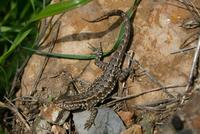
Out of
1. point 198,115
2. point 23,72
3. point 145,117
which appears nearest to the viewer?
point 198,115

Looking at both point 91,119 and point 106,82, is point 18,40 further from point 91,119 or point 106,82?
point 91,119

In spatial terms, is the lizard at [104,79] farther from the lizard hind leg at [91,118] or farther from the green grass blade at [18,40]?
the green grass blade at [18,40]

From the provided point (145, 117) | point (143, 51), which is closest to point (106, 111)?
point (145, 117)

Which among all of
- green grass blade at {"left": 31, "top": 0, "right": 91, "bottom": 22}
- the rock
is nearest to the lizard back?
the rock

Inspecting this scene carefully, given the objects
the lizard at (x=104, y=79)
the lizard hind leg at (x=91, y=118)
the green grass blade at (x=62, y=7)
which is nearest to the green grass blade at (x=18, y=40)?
the green grass blade at (x=62, y=7)

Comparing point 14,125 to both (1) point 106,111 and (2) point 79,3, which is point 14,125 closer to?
(1) point 106,111

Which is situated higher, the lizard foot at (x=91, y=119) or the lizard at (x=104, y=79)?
the lizard at (x=104, y=79)

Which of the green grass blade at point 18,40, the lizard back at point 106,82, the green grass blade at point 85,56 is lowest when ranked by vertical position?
the lizard back at point 106,82

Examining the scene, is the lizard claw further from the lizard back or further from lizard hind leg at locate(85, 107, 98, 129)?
the lizard back
